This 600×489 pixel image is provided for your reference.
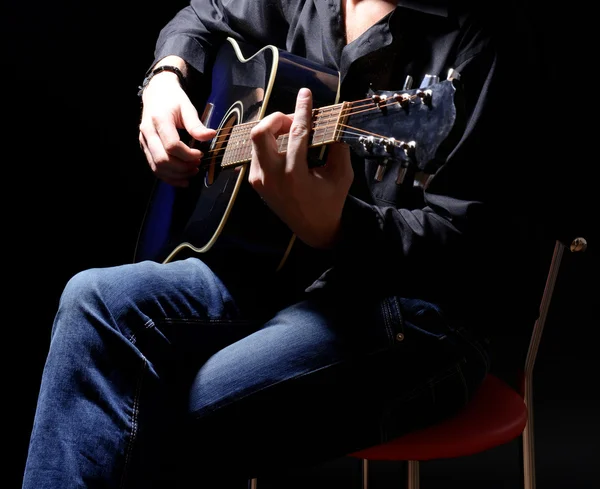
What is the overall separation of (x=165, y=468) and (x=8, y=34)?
1308 millimetres

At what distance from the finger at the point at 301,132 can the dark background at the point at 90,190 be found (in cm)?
94

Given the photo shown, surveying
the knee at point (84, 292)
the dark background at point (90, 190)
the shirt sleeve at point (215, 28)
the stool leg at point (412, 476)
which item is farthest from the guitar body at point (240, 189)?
the stool leg at point (412, 476)

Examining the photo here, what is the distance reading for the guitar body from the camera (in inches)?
45.1

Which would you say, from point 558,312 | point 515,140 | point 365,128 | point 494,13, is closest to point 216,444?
point 365,128

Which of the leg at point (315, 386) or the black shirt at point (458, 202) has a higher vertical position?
the black shirt at point (458, 202)

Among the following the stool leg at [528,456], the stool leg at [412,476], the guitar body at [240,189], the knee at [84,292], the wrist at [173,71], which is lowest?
the stool leg at [412,476]

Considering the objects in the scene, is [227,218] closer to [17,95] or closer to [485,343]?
[485,343]

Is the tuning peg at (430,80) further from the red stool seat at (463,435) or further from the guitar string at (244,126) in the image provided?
the red stool seat at (463,435)

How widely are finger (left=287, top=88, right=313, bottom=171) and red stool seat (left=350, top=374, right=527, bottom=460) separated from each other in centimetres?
45

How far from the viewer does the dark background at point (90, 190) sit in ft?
5.82

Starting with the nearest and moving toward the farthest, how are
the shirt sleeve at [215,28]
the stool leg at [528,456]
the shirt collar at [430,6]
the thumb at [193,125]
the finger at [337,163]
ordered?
the finger at [337,163] < the shirt collar at [430,6] < the thumb at [193,125] < the shirt sleeve at [215,28] < the stool leg at [528,456]

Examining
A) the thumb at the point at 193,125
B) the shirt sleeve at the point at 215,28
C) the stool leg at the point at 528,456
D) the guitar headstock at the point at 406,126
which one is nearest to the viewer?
the guitar headstock at the point at 406,126

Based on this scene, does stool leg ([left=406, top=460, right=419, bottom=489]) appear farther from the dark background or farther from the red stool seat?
the red stool seat

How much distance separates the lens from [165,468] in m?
0.96
